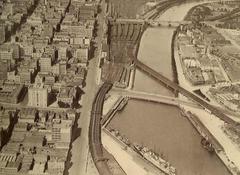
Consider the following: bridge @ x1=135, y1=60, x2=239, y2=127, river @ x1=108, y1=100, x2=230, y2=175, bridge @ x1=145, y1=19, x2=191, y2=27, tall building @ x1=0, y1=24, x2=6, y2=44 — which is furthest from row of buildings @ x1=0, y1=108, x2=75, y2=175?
bridge @ x1=145, y1=19, x2=191, y2=27

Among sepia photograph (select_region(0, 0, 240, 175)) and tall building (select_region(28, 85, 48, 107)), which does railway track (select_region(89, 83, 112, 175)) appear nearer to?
sepia photograph (select_region(0, 0, 240, 175))

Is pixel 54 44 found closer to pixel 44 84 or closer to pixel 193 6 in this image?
pixel 44 84

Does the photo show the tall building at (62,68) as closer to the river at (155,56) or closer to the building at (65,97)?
the building at (65,97)

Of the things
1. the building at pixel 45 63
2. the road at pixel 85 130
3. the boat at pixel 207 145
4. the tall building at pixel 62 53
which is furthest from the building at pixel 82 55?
the boat at pixel 207 145

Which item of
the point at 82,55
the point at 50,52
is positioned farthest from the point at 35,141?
the point at 82,55

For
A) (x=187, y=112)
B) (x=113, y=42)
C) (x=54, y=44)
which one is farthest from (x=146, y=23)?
(x=187, y=112)

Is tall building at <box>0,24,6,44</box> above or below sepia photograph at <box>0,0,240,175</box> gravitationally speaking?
above
